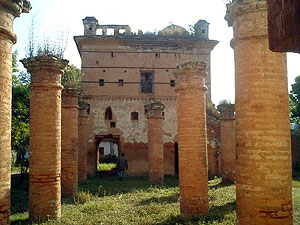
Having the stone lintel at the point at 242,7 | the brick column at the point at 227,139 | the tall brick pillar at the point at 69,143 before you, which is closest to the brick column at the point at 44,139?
the tall brick pillar at the point at 69,143

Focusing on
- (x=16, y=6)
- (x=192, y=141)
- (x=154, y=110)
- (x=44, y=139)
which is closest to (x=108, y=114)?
(x=154, y=110)

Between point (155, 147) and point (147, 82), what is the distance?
7612 millimetres

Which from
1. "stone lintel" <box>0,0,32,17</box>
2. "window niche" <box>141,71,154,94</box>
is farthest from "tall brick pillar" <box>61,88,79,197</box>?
"window niche" <box>141,71,154,94</box>

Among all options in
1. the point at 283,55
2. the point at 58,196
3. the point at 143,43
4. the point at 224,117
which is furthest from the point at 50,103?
the point at 143,43

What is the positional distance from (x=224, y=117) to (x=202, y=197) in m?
8.84

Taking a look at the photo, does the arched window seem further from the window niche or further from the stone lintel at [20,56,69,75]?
the stone lintel at [20,56,69,75]

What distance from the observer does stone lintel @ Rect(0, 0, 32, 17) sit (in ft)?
18.3

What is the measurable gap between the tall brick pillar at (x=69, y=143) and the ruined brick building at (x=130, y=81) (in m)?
8.79

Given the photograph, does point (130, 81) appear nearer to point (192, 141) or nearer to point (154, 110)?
point (154, 110)

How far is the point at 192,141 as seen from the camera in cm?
934

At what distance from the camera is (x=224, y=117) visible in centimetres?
1742

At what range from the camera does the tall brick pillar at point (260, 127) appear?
5285mm

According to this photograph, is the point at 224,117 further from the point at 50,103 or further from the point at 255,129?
the point at 255,129

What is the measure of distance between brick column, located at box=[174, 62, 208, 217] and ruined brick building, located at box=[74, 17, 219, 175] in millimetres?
12792
